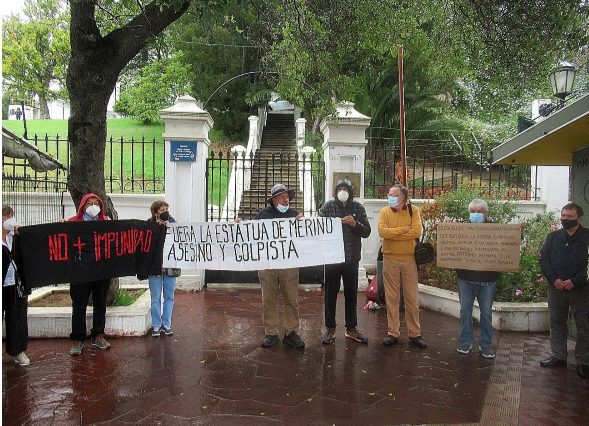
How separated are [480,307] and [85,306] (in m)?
4.43

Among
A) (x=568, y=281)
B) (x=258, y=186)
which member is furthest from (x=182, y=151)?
(x=568, y=281)

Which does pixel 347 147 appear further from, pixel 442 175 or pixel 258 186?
pixel 442 175

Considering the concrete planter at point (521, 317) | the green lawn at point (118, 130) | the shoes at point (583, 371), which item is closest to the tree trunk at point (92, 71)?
the concrete planter at point (521, 317)

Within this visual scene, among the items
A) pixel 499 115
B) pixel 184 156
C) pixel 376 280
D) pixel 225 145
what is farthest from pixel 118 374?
pixel 499 115

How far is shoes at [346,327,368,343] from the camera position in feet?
17.7

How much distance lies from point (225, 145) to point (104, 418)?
69.0ft

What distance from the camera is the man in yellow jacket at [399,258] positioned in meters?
5.23

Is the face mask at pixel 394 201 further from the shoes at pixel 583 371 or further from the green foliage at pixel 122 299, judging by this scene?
the green foliage at pixel 122 299

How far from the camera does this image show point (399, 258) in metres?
5.30

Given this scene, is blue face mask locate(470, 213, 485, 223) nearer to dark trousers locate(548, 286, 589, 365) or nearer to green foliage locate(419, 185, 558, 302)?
dark trousers locate(548, 286, 589, 365)

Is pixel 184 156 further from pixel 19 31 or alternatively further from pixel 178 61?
pixel 19 31

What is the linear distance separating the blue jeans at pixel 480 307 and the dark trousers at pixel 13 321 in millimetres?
Result: 4740

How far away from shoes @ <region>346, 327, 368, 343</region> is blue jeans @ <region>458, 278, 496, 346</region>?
111 cm

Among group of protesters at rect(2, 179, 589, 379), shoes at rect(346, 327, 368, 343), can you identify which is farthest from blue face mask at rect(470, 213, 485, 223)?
shoes at rect(346, 327, 368, 343)
